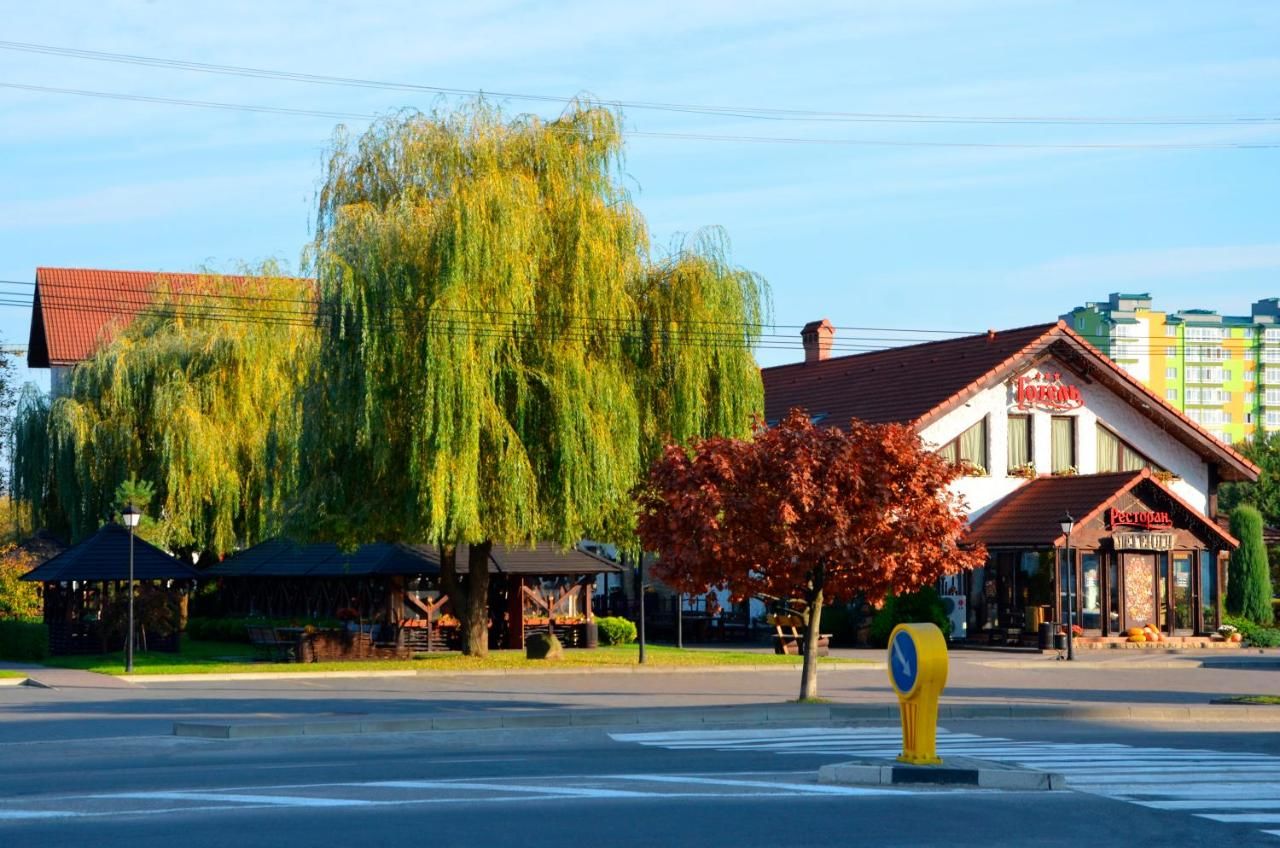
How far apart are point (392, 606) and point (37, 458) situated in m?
12.8

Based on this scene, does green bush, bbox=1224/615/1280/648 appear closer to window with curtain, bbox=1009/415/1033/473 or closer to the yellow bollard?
window with curtain, bbox=1009/415/1033/473

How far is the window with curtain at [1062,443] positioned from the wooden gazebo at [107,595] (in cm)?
2481

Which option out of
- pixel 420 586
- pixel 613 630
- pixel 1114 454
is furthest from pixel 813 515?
pixel 1114 454

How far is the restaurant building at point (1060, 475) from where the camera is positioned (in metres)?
44.1

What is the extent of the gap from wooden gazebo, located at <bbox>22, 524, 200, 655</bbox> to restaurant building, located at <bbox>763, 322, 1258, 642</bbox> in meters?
18.8

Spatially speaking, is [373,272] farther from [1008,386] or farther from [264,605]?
[1008,386]

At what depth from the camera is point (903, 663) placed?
15156 mm

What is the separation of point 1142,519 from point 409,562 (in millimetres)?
19614

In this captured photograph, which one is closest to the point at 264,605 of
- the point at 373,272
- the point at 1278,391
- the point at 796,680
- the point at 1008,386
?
the point at 373,272

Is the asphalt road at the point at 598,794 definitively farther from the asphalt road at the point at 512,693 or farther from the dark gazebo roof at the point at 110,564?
Answer: the dark gazebo roof at the point at 110,564

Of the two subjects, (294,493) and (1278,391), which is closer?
(294,493)

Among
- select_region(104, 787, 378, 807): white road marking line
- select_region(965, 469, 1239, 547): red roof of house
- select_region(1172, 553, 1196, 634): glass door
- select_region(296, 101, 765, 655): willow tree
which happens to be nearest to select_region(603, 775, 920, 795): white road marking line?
select_region(104, 787, 378, 807): white road marking line

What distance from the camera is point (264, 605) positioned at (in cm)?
4556

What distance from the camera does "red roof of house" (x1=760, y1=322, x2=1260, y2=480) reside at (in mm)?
46969
